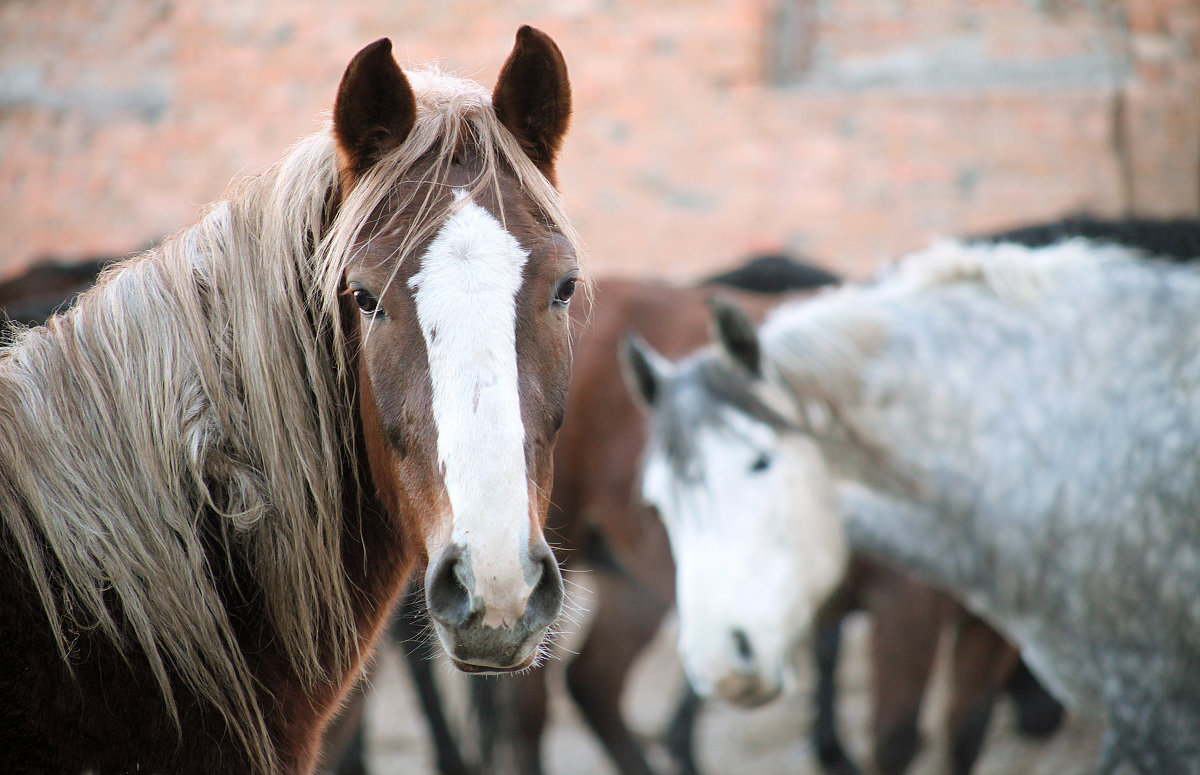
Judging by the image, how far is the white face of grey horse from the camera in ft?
8.79

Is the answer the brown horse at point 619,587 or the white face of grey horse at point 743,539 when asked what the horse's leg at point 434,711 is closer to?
the brown horse at point 619,587

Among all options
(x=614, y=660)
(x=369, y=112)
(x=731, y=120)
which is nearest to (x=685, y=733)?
(x=614, y=660)

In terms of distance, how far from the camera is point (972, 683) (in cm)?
354

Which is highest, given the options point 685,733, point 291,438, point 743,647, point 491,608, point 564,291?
point 564,291

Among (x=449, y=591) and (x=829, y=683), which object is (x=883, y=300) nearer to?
(x=829, y=683)

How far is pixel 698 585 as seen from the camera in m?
2.71

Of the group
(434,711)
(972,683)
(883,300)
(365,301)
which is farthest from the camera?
(434,711)

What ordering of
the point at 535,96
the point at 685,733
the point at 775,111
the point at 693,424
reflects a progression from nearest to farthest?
the point at 535,96 → the point at 693,424 → the point at 685,733 → the point at 775,111

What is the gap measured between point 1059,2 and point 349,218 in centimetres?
618

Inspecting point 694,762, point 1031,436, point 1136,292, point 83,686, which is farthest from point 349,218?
point 694,762

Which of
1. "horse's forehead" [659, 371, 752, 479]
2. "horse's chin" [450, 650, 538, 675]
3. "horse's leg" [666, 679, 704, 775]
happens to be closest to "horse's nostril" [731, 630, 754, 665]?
"horse's forehead" [659, 371, 752, 479]

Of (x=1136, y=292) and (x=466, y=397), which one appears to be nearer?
(x=466, y=397)

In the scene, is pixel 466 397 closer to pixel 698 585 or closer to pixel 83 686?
pixel 83 686

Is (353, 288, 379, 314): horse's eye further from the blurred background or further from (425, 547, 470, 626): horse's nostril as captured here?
the blurred background
